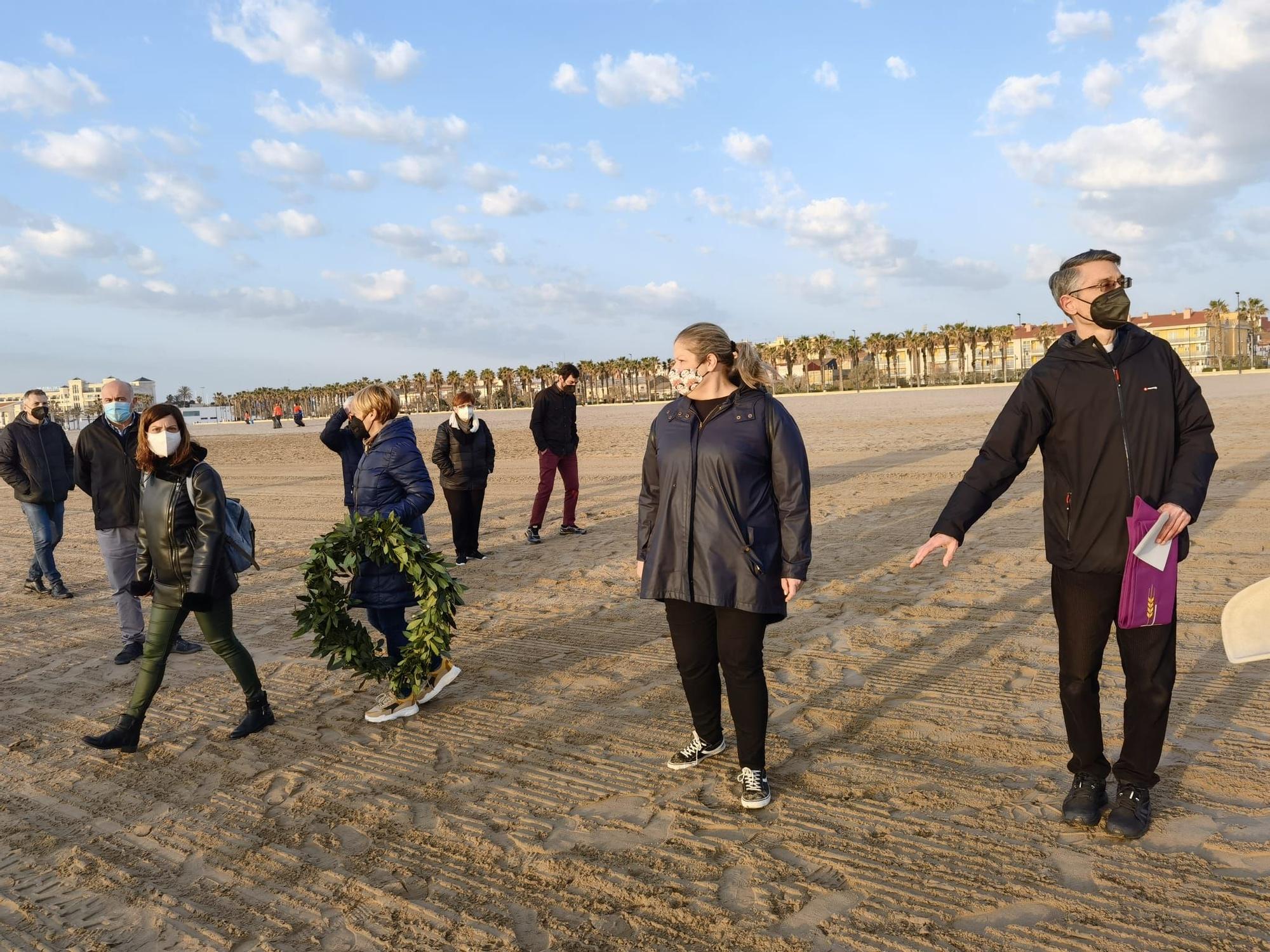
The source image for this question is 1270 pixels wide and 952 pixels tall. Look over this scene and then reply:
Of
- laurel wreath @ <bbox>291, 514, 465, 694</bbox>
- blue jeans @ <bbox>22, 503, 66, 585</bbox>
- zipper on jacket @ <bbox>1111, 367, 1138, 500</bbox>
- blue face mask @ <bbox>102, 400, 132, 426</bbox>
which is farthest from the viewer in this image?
blue jeans @ <bbox>22, 503, 66, 585</bbox>

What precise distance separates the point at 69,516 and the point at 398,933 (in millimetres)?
14667

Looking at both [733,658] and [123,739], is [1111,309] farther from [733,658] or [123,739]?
[123,739]

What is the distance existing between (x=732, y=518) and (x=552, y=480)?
6573mm

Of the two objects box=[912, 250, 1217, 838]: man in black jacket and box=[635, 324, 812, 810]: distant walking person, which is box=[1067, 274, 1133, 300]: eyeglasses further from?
box=[635, 324, 812, 810]: distant walking person

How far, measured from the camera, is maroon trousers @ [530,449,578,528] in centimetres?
991

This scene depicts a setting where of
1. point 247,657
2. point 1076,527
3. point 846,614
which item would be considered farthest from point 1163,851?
point 247,657

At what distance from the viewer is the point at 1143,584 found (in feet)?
9.65

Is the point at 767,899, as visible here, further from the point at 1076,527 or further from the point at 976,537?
the point at 976,537

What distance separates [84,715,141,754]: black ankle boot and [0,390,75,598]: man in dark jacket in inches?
162

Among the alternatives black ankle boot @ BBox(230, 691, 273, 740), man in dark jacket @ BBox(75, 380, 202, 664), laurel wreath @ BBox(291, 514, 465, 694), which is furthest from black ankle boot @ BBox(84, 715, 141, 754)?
man in dark jacket @ BBox(75, 380, 202, 664)

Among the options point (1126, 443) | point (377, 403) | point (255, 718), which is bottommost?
point (255, 718)

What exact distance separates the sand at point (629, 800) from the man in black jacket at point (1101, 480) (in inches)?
13.7

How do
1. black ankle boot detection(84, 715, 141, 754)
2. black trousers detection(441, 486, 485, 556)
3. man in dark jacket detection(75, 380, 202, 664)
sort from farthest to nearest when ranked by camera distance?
black trousers detection(441, 486, 485, 556) → man in dark jacket detection(75, 380, 202, 664) → black ankle boot detection(84, 715, 141, 754)

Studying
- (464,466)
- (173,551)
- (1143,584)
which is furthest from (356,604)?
(464,466)
